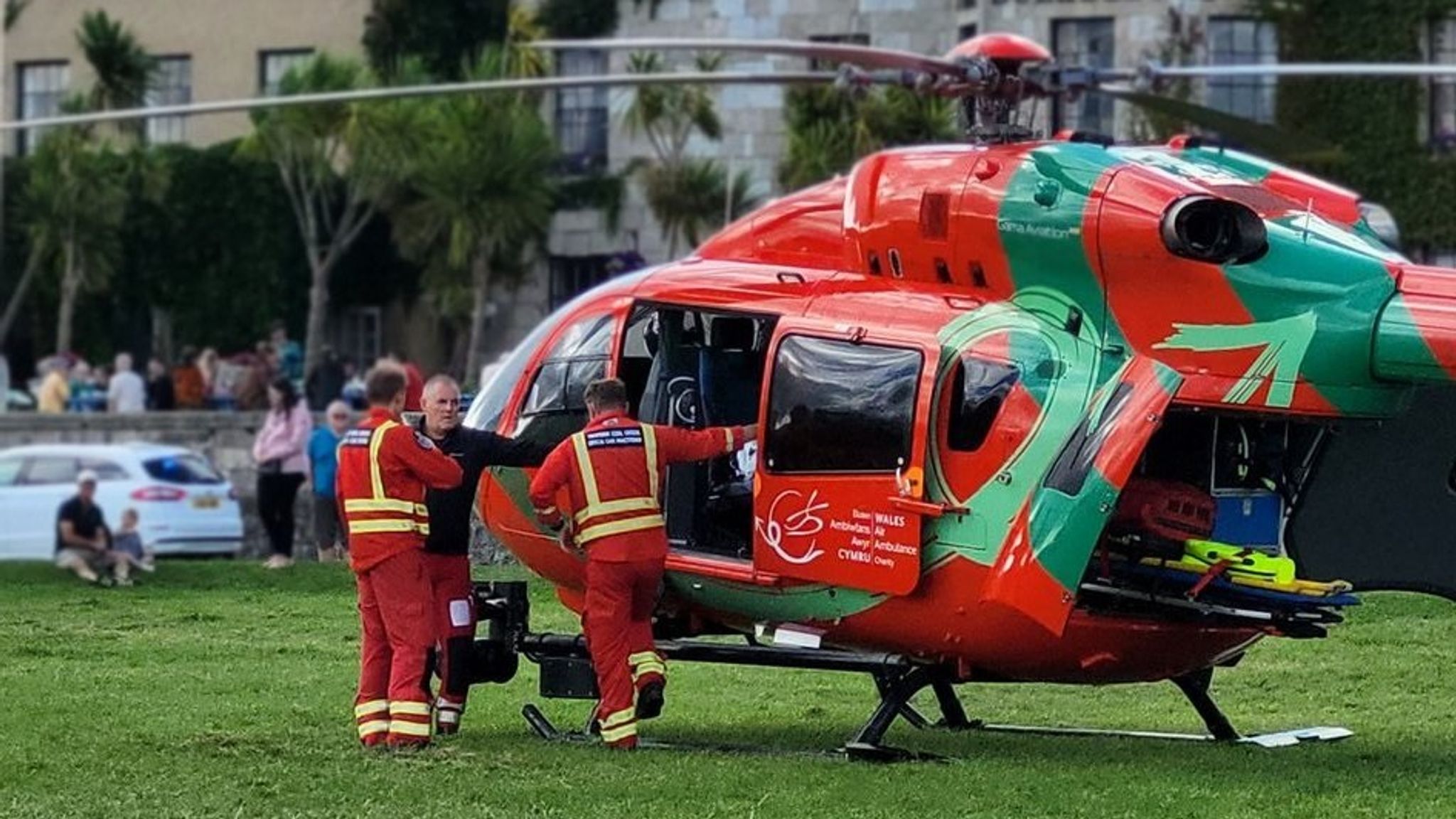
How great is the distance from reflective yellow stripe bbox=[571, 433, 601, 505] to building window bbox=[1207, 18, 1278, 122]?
106ft

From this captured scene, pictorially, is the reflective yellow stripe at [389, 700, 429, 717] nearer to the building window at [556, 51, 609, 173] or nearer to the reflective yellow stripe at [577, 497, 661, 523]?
the reflective yellow stripe at [577, 497, 661, 523]

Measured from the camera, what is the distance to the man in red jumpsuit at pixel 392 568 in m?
13.8

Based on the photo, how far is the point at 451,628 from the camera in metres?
14.6

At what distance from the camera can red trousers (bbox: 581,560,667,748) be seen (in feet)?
45.3

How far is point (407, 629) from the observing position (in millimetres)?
13820

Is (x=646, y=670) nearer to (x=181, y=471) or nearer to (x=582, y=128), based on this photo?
(x=181, y=471)

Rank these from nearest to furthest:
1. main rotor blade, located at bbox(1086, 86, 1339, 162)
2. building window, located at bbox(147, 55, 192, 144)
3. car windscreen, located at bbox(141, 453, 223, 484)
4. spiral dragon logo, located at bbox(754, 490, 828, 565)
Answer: spiral dragon logo, located at bbox(754, 490, 828, 565) < main rotor blade, located at bbox(1086, 86, 1339, 162) < car windscreen, located at bbox(141, 453, 223, 484) < building window, located at bbox(147, 55, 192, 144)

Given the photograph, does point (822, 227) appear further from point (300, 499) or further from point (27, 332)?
point (27, 332)

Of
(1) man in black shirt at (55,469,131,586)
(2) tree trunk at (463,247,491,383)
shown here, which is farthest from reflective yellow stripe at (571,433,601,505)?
(2) tree trunk at (463,247,491,383)

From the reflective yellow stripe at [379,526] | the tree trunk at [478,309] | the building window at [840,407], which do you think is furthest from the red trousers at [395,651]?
the tree trunk at [478,309]

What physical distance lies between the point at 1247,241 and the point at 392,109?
34450mm

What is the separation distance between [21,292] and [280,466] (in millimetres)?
24628

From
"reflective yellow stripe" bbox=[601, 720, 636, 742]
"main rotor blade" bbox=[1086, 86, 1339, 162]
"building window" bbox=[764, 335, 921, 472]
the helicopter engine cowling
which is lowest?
"reflective yellow stripe" bbox=[601, 720, 636, 742]

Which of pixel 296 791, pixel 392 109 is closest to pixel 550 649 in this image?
pixel 296 791
